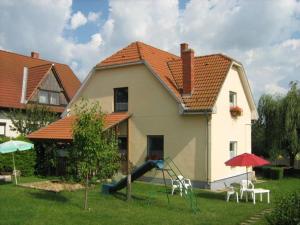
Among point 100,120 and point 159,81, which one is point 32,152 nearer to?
point 159,81

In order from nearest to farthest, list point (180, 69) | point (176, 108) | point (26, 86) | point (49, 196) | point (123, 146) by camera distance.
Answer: point (49, 196) → point (176, 108) → point (123, 146) → point (180, 69) → point (26, 86)

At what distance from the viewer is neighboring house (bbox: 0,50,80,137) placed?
101 feet

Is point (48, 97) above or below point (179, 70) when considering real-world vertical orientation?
below

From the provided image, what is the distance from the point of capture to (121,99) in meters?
24.1

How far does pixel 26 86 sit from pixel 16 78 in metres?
1.02

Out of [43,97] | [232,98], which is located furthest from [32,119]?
[232,98]

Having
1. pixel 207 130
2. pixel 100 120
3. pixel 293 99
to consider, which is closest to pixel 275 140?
pixel 293 99

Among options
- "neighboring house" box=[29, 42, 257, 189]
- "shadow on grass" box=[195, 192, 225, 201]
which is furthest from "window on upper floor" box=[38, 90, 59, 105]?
"shadow on grass" box=[195, 192, 225, 201]

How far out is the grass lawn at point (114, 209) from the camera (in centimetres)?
1230

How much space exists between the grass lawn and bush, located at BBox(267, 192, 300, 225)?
3887mm

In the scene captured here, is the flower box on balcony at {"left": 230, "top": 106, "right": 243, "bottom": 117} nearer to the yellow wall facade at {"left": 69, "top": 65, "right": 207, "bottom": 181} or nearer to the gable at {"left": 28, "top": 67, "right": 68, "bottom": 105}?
the yellow wall facade at {"left": 69, "top": 65, "right": 207, "bottom": 181}

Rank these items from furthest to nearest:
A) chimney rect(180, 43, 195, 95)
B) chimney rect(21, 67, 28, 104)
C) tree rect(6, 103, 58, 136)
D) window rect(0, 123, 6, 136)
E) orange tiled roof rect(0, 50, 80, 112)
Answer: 1. chimney rect(21, 67, 28, 104)
2. orange tiled roof rect(0, 50, 80, 112)
3. window rect(0, 123, 6, 136)
4. tree rect(6, 103, 58, 136)
5. chimney rect(180, 43, 195, 95)

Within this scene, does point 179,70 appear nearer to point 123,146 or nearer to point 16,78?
point 123,146

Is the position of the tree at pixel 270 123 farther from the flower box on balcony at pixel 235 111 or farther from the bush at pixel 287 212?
the bush at pixel 287 212
